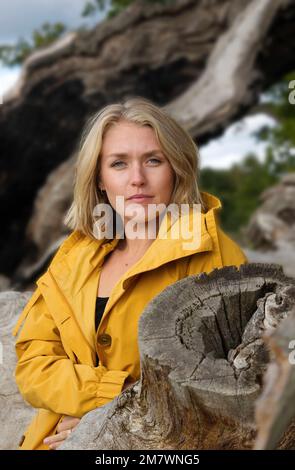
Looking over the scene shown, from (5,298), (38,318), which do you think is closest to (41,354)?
(38,318)

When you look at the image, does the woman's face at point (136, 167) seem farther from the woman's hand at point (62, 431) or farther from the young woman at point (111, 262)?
the woman's hand at point (62, 431)

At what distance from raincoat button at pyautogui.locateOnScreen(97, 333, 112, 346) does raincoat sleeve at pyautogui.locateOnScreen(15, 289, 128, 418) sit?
73 mm

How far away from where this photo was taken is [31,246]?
781 centimetres

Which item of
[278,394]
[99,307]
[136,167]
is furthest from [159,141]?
[278,394]

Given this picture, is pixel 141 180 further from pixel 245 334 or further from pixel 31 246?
pixel 31 246

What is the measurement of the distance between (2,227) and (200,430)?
625cm

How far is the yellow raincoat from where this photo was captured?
212 centimetres

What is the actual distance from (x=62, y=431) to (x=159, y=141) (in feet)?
3.15

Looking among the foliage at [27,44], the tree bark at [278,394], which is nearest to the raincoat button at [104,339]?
the tree bark at [278,394]

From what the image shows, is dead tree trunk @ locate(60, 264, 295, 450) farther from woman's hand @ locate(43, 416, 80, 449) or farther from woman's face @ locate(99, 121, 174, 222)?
woman's face @ locate(99, 121, 174, 222)

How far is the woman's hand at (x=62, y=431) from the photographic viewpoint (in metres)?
2.13

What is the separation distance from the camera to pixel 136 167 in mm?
2314

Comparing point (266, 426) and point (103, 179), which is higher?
point (103, 179)

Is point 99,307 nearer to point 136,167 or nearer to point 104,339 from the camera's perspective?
point 104,339
